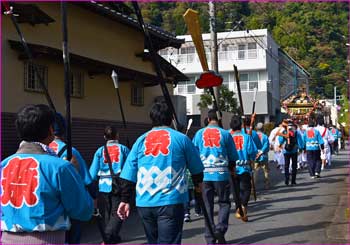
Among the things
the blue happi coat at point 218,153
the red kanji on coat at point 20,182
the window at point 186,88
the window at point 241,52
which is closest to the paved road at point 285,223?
the blue happi coat at point 218,153

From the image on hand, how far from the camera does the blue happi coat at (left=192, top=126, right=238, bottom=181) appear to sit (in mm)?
7223

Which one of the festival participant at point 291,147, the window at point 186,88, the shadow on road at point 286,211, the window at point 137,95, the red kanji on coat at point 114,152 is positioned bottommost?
the shadow on road at point 286,211

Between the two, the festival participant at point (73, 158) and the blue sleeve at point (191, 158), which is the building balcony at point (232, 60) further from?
the blue sleeve at point (191, 158)

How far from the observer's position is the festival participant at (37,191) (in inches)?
123

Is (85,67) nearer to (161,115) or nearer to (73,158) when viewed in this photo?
(73,158)

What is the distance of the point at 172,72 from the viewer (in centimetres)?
1588

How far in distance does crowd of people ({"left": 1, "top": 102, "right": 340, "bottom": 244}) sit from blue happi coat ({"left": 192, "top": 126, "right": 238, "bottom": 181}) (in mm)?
14

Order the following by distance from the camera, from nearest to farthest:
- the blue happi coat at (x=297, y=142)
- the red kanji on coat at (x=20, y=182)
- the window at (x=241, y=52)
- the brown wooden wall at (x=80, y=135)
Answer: the red kanji on coat at (x=20, y=182) < the brown wooden wall at (x=80, y=135) < the blue happi coat at (x=297, y=142) < the window at (x=241, y=52)

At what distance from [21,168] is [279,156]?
49.7ft

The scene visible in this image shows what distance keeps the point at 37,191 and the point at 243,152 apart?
21.2 ft

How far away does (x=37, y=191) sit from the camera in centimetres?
311

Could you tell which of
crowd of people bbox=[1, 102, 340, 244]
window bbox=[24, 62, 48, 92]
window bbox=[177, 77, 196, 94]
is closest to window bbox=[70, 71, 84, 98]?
window bbox=[24, 62, 48, 92]

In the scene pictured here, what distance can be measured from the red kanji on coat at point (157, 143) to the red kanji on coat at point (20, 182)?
1.70 m

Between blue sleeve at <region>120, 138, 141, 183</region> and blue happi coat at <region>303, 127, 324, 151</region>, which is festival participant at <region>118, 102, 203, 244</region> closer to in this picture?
blue sleeve at <region>120, 138, 141, 183</region>
